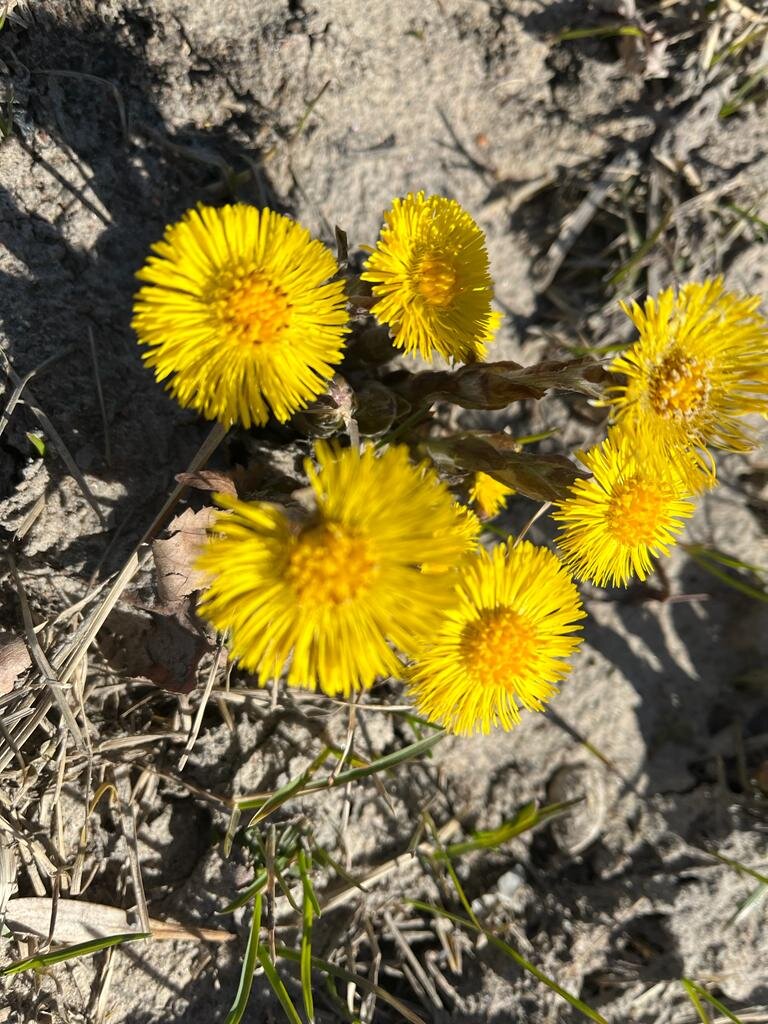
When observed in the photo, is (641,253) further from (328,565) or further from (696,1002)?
(696,1002)

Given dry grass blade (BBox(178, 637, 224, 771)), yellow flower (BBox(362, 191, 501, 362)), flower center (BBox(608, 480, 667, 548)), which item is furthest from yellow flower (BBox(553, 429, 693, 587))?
dry grass blade (BBox(178, 637, 224, 771))

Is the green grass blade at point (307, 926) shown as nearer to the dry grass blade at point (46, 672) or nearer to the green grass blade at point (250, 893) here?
the green grass blade at point (250, 893)

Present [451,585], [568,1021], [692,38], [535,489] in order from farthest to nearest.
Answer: [692,38] → [568,1021] → [535,489] → [451,585]

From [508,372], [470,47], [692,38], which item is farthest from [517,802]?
[692,38]

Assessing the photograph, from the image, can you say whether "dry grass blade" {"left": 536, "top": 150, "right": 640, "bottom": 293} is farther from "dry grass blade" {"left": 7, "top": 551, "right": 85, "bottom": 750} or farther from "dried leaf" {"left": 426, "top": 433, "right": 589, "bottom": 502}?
"dry grass blade" {"left": 7, "top": 551, "right": 85, "bottom": 750}

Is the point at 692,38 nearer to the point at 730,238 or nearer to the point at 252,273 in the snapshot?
the point at 730,238

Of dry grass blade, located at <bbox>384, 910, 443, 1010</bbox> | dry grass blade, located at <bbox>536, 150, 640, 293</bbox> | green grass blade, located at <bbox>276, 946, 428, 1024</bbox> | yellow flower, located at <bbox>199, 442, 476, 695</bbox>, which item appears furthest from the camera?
dry grass blade, located at <bbox>536, 150, 640, 293</bbox>

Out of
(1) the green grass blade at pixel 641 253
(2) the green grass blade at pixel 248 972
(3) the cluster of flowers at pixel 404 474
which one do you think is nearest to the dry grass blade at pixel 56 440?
(3) the cluster of flowers at pixel 404 474
